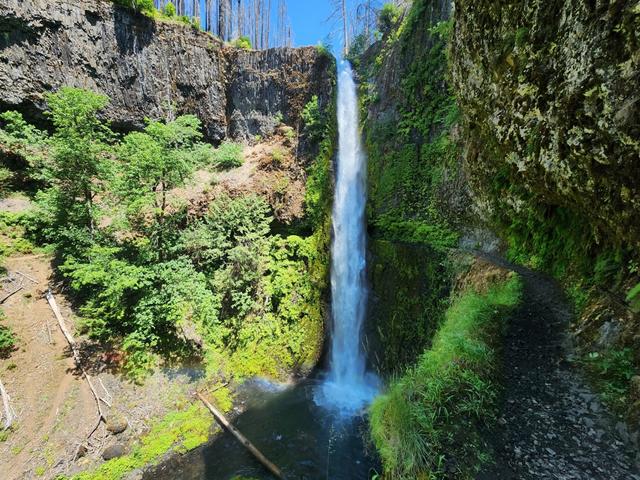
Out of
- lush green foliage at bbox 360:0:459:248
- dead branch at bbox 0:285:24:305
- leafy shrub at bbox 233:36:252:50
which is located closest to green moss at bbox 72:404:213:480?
dead branch at bbox 0:285:24:305

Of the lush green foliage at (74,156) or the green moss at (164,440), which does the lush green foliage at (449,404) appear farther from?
the lush green foliage at (74,156)

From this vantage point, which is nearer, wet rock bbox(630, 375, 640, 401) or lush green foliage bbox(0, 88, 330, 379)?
wet rock bbox(630, 375, 640, 401)

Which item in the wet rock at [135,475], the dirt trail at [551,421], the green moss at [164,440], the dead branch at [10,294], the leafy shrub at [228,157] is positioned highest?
the leafy shrub at [228,157]

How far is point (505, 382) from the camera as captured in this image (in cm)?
409

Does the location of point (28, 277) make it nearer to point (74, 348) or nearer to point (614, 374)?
point (74, 348)

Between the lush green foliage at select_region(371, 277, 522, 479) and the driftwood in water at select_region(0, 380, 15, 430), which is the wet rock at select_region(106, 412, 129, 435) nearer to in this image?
the driftwood in water at select_region(0, 380, 15, 430)

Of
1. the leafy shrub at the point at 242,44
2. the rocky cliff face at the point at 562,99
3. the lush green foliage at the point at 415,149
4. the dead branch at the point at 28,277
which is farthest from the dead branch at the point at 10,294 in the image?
the leafy shrub at the point at 242,44

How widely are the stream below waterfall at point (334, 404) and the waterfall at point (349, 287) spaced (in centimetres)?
3

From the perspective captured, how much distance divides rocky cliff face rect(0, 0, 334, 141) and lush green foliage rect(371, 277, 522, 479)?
47.5 feet

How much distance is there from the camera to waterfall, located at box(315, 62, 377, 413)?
10.2 metres

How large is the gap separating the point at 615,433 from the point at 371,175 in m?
11.3

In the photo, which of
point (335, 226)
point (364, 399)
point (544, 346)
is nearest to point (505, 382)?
point (544, 346)

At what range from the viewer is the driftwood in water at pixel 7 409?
24.4 feet

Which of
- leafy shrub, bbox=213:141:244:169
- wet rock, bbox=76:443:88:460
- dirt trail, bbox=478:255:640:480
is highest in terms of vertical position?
leafy shrub, bbox=213:141:244:169
